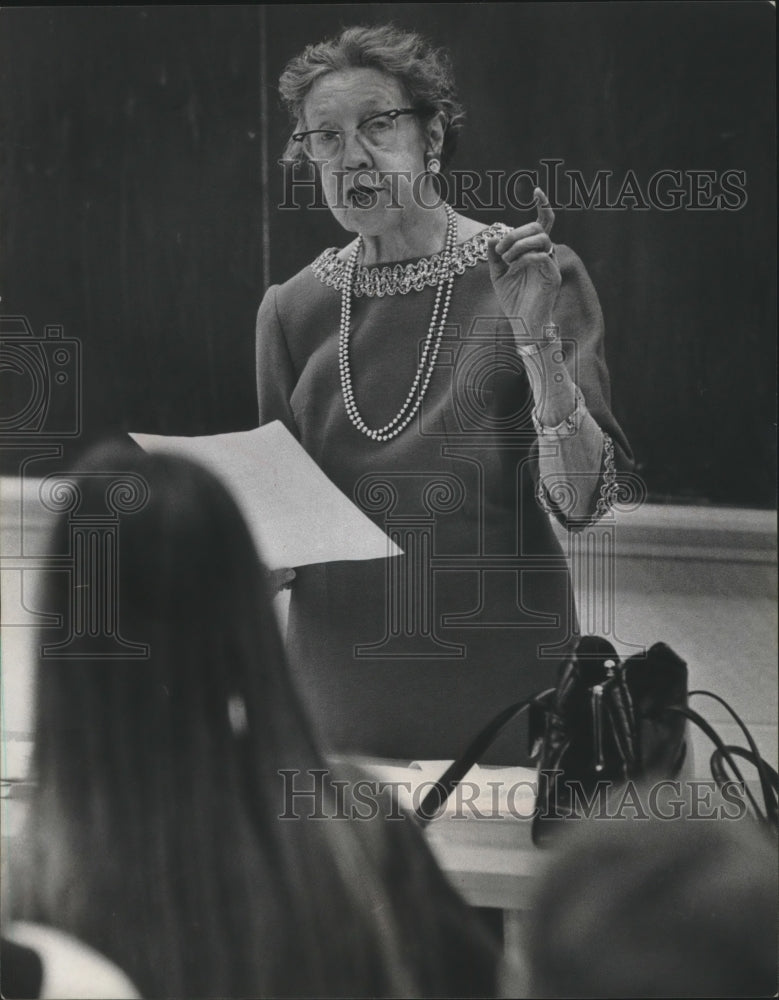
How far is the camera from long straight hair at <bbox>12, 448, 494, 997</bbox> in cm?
171

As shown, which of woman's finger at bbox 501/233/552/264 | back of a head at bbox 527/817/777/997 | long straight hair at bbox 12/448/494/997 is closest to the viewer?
back of a head at bbox 527/817/777/997

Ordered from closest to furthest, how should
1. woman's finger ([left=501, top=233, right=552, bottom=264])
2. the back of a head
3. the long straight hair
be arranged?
1. the back of a head
2. the long straight hair
3. woman's finger ([left=501, top=233, right=552, bottom=264])

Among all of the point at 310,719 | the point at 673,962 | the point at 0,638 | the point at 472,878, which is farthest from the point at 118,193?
the point at 673,962

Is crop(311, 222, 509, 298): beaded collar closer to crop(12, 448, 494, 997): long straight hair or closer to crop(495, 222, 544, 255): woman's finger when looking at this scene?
crop(495, 222, 544, 255): woman's finger

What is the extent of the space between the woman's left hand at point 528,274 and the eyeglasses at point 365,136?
19 cm

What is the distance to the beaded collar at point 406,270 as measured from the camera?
1852 millimetres

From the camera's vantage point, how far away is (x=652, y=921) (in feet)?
4.54

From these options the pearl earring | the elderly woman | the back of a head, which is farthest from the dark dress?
the back of a head

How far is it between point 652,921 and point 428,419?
2.38 feet

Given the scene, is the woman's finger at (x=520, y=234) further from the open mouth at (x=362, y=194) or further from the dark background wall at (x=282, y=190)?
the open mouth at (x=362, y=194)

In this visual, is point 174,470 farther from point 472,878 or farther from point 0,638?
point 472,878

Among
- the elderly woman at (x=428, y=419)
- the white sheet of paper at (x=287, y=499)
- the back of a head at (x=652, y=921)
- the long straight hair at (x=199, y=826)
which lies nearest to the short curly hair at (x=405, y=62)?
the elderly woman at (x=428, y=419)

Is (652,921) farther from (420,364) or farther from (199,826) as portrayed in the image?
(420,364)

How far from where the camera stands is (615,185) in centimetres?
185
